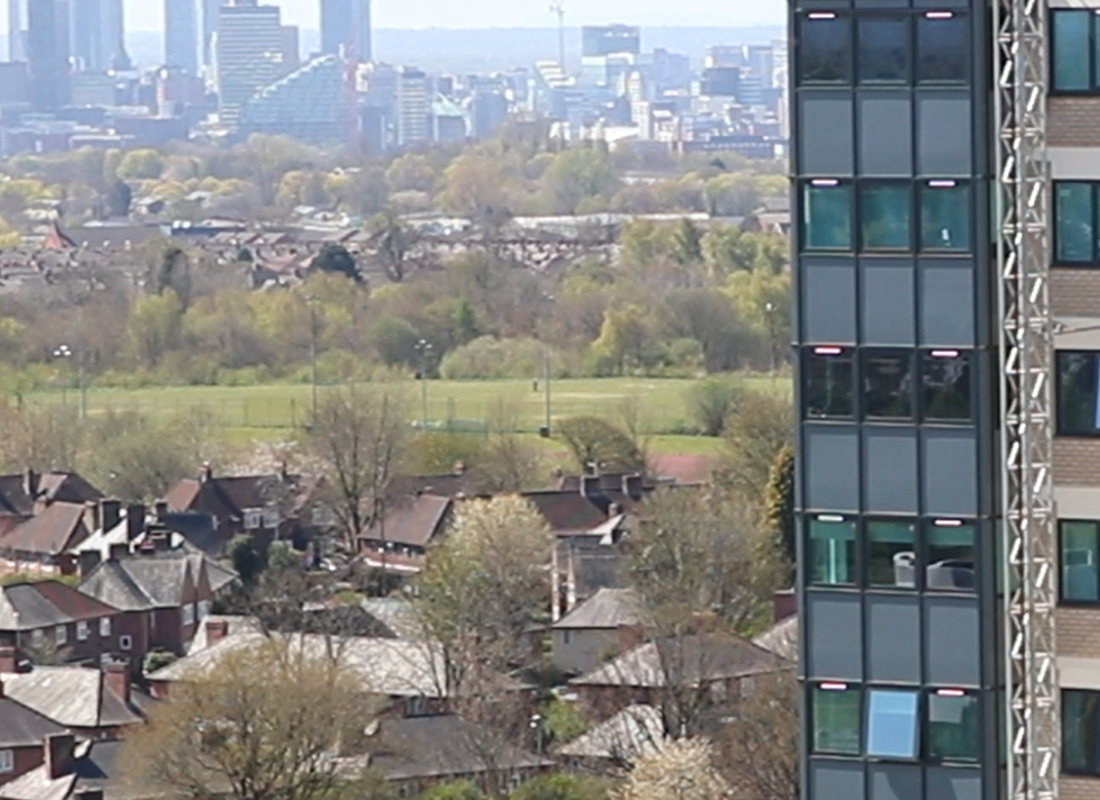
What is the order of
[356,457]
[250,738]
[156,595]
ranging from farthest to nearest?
[356,457] → [156,595] → [250,738]

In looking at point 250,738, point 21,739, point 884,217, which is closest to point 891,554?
point 884,217

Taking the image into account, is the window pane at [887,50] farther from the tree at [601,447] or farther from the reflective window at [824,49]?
the tree at [601,447]

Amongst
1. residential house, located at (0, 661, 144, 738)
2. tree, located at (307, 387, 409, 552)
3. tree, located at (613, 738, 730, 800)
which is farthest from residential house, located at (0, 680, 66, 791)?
tree, located at (307, 387, 409, 552)

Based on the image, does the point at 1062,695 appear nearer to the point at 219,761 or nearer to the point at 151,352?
the point at 219,761

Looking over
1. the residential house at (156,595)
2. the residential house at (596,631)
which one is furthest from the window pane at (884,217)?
the residential house at (156,595)

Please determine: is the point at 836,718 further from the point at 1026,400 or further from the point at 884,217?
the point at 884,217

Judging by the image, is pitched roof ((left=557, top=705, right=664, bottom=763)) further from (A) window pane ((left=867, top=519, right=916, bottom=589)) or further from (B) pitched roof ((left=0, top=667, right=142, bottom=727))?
(A) window pane ((left=867, top=519, right=916, bottom=589))
